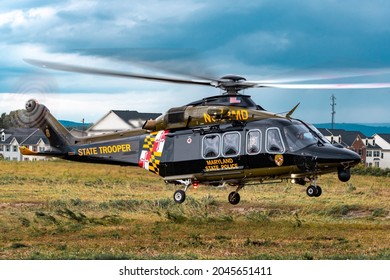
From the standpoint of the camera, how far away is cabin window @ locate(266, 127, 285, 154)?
2272cm

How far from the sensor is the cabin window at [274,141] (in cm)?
2272

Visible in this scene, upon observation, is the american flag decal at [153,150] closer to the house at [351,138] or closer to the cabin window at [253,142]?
the cabin window at [253,142]

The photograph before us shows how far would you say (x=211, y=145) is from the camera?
938 inches

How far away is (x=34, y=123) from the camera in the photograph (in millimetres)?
30422

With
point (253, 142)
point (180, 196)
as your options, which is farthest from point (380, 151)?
point (253, 142)

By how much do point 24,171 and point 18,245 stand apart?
37467mm

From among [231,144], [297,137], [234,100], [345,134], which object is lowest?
[231,144]

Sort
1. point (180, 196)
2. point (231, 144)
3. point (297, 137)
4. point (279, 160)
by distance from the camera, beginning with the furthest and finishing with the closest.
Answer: point (180, 196)
point (231, 144)
point (279, 160)
point (297, 137)

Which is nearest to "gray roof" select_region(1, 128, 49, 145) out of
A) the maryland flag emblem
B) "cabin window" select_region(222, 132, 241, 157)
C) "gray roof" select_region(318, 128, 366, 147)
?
"gray roof" select_region(318, 128, 366, 147)

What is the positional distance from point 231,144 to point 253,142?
760 millimetres

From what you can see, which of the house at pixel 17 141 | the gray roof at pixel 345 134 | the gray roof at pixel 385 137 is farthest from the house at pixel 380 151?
the house at pixel 17 141

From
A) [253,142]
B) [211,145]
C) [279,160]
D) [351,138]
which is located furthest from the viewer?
[351,138]

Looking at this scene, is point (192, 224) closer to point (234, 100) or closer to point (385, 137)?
point (234, 100)

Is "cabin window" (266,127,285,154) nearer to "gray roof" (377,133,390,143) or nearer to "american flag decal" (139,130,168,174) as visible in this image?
"american flag decal" (139,130,168,174)
